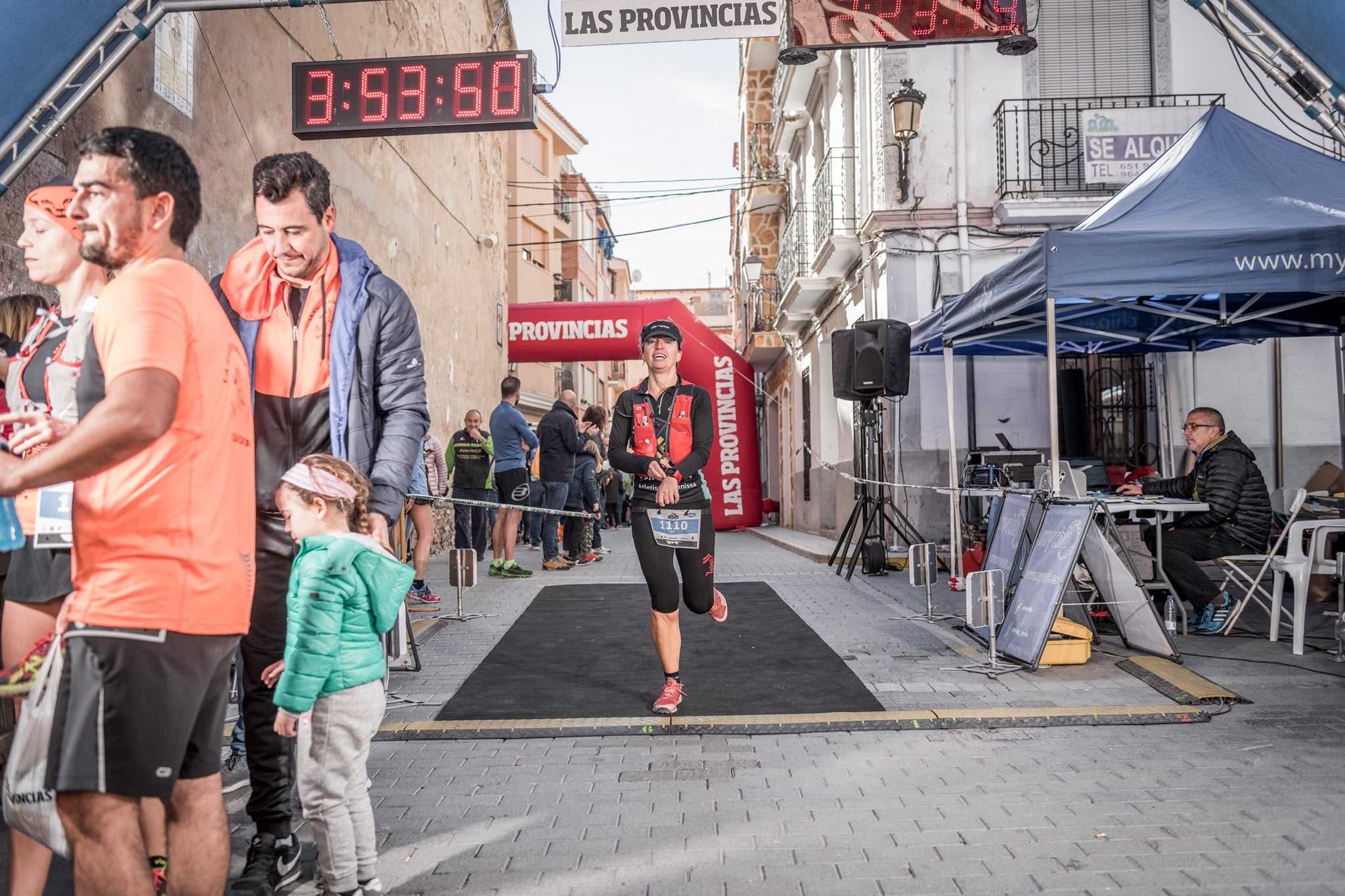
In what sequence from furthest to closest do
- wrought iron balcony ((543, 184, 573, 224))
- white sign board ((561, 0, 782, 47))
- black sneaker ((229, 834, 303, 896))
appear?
wrought iron balcony ((543, 184, 573, 224)) → white sign board ((561, 0, 782, 47)) → black sneaker ((229, 834, 303, 896))

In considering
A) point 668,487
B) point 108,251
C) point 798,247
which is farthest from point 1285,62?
point 798,247

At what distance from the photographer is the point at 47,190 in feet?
9.64

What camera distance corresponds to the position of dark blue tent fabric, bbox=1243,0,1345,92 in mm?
5914

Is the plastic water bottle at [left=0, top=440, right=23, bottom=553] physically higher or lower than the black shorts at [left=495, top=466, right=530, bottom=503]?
higher

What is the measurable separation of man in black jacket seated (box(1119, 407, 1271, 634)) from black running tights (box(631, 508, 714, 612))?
12.9ft

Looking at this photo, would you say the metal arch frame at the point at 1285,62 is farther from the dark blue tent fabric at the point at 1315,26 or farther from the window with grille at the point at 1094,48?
the window with grille at the point at 1094,48

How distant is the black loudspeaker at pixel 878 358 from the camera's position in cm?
1052

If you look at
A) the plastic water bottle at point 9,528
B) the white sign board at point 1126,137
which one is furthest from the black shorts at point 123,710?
the white sign board at point 1126,137

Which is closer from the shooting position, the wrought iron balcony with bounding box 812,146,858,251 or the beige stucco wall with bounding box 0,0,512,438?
the beige stucco wall with bounding box 0,0,512,438

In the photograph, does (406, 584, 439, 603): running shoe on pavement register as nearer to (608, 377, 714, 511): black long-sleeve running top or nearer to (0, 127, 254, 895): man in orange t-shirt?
(608, 377, 714, 511): black long-sleeve running top

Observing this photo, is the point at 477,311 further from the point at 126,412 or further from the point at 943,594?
the point at 126,412

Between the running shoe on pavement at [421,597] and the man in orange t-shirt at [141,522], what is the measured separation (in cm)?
729


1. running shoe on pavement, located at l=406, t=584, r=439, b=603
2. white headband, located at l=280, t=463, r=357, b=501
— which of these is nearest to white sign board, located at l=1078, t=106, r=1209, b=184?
running shoe on pavement, located at l=406, t=584, r=439, b=603

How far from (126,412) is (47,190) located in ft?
4.28
